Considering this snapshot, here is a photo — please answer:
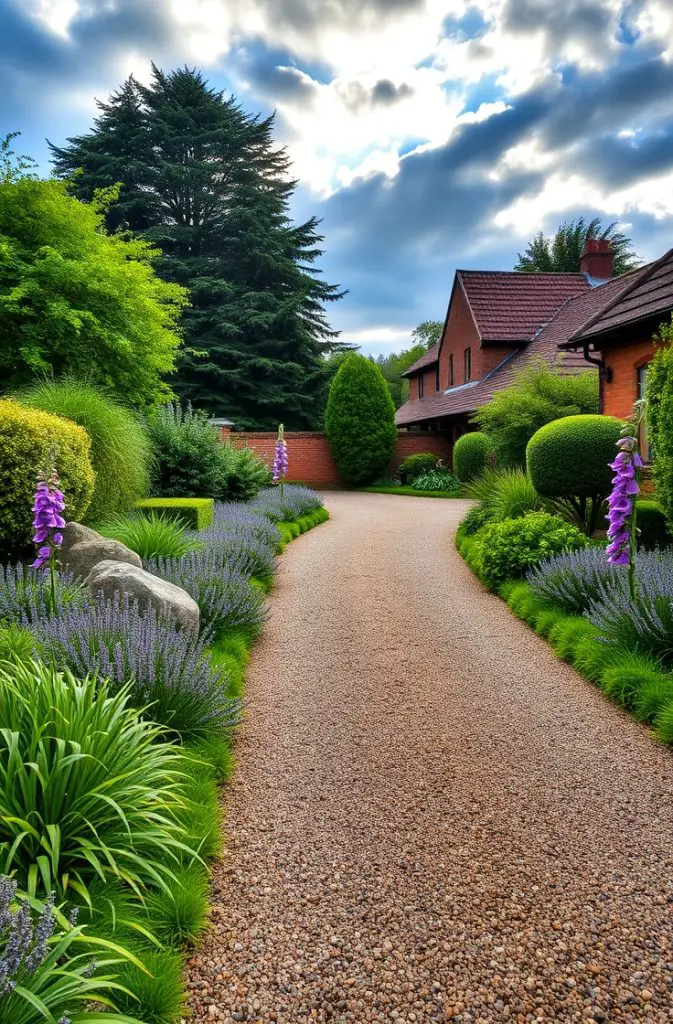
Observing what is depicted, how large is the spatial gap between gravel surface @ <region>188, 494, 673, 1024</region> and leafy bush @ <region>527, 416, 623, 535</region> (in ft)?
15.2

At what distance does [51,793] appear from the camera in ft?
7.45

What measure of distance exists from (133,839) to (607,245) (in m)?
28.7

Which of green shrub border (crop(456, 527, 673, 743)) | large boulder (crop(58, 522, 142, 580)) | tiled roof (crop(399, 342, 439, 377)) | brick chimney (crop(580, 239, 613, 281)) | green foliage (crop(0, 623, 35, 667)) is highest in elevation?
brick chimney (crop(580, 239, 613, 281))

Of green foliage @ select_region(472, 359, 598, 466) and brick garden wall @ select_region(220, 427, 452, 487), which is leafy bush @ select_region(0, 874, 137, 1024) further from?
brick garden wall @ select_region(220, 427, 452, 487)

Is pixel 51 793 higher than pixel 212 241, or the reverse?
pixel 212 241

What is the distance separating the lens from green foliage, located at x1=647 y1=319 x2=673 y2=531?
6152 millimetres

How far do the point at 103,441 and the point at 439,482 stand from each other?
13.9 m

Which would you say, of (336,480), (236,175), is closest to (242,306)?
(236,175)

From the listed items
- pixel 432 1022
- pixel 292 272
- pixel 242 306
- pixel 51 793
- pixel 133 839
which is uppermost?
pixel 292 272

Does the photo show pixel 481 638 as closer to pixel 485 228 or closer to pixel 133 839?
pixel 133 839

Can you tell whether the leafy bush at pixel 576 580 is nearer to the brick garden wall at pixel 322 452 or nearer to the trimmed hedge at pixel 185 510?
the trimmed hedge at pixel 185 510

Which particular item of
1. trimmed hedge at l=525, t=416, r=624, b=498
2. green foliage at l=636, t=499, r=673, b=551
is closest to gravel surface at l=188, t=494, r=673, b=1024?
green foliage at l=636, t=499, r=673, b=551

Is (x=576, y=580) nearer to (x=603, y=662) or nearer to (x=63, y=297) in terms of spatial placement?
(x=603, y=662)

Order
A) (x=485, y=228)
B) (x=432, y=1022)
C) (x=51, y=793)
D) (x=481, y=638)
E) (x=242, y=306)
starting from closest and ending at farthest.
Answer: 1. (x=432, y=1022)
2. (x=51, y=793)
3. (x=481, y=638)
4. (x=485, y=228)
5. (x=242, y=306)
